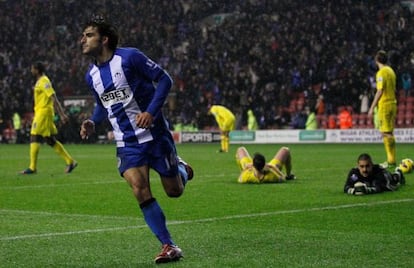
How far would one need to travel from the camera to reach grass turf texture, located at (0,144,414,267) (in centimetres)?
702

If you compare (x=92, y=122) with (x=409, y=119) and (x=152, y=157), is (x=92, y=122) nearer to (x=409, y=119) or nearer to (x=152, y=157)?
(x=152, y=157)

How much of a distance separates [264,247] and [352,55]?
31.2 m

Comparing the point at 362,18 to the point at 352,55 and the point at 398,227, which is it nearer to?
the point at 352,55

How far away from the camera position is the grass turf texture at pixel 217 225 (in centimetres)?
702

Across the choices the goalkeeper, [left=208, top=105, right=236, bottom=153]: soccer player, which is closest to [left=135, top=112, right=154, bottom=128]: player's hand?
the goalkeeper

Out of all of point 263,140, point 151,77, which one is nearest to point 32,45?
point 263,140

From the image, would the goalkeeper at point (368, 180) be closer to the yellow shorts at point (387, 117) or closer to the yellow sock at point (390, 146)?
the yellow sock at point (390, 146)

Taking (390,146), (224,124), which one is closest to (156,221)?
(390,146)

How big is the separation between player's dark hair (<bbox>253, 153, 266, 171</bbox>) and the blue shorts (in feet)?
22.9

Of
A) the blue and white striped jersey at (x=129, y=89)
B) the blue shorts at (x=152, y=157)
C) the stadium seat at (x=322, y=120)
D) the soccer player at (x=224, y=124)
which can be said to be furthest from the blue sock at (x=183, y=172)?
the stadium seat at (x=322, y=120)

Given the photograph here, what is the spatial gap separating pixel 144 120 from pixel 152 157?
0.51 meters

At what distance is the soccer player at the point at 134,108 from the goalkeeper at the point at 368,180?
540cm

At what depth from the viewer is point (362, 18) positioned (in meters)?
38.9

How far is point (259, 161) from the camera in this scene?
14336mm
